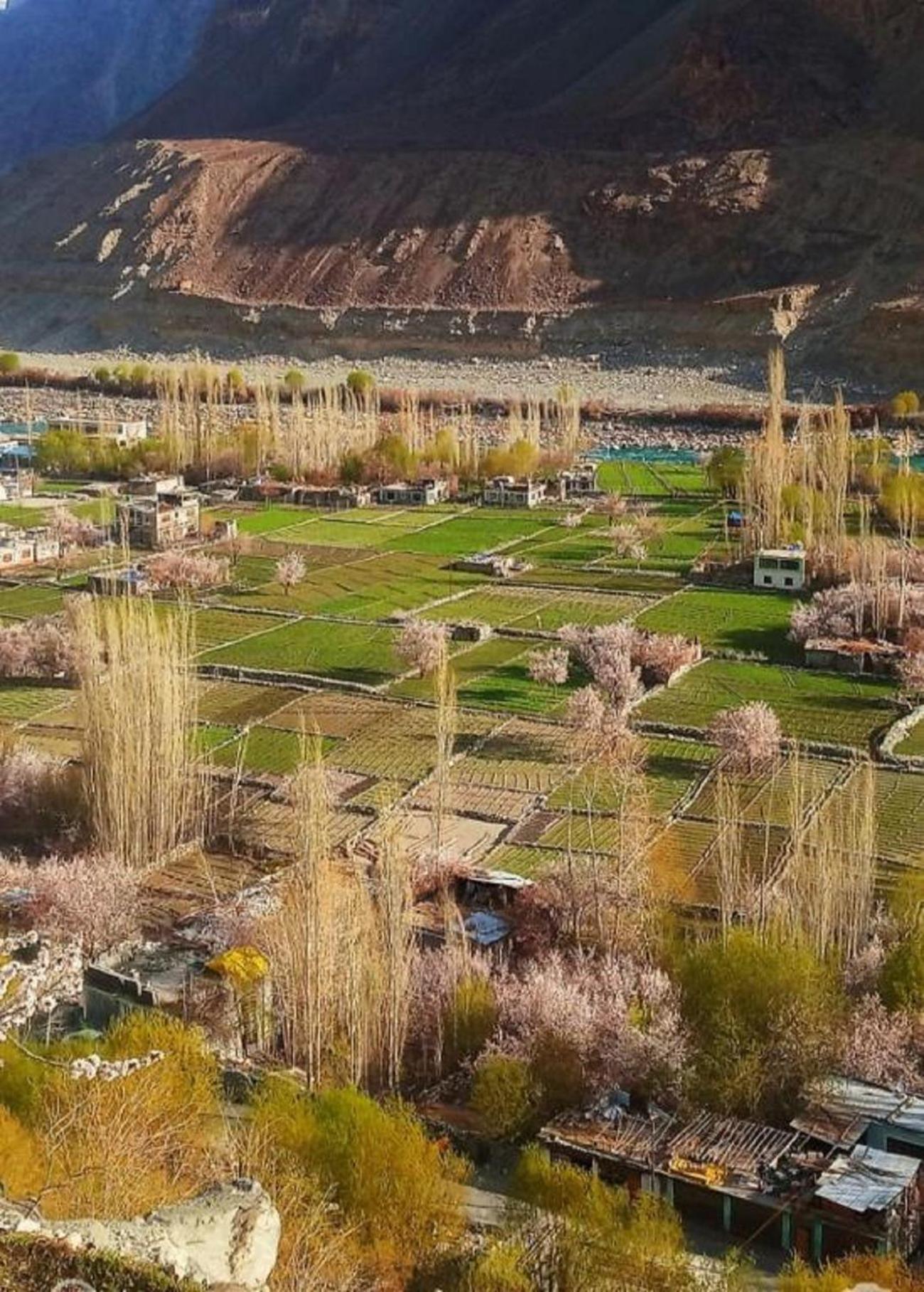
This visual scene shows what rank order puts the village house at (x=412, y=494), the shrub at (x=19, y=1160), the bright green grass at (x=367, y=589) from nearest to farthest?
the shrub at (x=19, y=1160), the bright green grass at (x=367, y=589), the village house at (x=412, y=494)

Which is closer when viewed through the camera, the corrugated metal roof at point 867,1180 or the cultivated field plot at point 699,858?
the corrugated metal roof at point 867,1180

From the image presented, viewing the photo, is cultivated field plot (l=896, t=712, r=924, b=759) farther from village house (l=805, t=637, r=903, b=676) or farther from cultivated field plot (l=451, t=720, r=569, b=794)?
cultivated field plot (l=451, t=720, r=569, b=794)

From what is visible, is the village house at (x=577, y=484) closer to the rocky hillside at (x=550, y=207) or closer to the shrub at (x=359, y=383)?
the shrub at (x=359, y=383)

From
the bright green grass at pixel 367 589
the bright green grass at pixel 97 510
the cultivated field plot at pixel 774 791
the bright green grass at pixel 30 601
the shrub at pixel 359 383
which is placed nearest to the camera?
the cultivated field plot at pixel 774 791

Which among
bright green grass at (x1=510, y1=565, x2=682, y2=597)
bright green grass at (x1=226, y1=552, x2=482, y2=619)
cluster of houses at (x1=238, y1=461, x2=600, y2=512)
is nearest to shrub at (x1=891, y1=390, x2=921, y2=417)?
cluster of houses at (x1=238, y1=461, x2=600, y2=512)

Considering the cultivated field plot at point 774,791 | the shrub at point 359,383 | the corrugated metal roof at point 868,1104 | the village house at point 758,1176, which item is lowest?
the village house at point 758,1176

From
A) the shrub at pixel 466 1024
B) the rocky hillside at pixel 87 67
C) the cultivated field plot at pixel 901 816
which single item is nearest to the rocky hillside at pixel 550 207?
the cultivated field plot at pixel 901 816

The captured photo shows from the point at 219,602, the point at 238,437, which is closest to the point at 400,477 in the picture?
the point at 238,437
